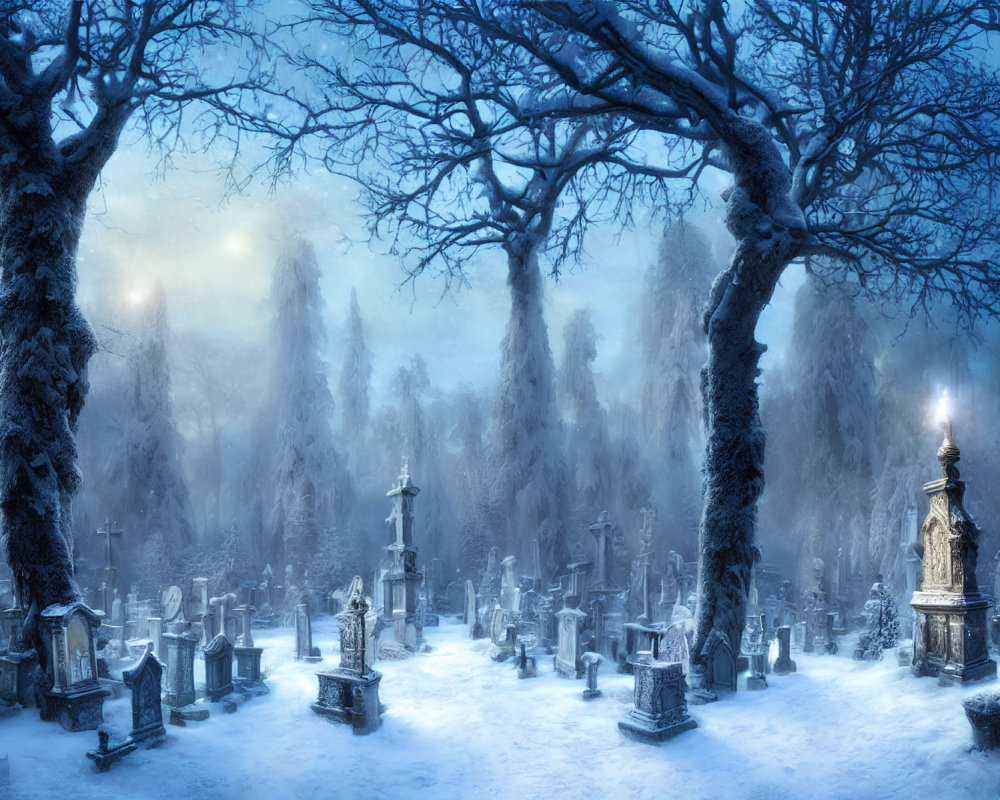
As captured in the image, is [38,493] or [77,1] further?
[77,1]

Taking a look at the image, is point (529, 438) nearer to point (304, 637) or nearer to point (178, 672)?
point (304, 637)

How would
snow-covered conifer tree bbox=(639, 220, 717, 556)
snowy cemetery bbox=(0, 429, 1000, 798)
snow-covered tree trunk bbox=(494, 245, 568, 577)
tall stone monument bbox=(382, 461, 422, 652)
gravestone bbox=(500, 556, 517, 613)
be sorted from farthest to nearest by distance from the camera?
1. snow-covered conifer tree bbox=(639, 220, 717, 556)
2. snow-covered tree trunk bbox=(494, 245, 568, 577)
3. gravestone bbox=(500, 556, 517, 613)
4. tall stone monument bbox=(382, 461, 422, 652)
5. snowy cemetery bbox=(0, 429, 1000, 798)

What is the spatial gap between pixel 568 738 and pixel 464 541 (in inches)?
708

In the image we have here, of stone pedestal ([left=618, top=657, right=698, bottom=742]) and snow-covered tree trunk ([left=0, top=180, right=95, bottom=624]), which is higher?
snow-covered tree trunk ([left=0, top=180, right=95, bottom=624])

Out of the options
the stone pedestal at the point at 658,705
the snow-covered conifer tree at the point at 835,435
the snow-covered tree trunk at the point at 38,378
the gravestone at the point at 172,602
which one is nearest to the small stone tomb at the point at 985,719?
the stone pedestal at the point at 658,705

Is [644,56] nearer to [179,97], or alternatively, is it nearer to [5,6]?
[179,97]

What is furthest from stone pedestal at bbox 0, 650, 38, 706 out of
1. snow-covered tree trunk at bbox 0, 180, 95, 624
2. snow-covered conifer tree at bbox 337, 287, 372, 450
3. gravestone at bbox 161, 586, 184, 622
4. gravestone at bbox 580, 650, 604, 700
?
snow-covered conifer tree at bbox 337, 287, 372, 450

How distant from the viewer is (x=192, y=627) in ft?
42.7

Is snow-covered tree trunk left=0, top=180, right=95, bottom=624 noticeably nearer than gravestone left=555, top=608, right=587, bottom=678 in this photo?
Yes

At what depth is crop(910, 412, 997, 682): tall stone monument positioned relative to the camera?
26.2 feet

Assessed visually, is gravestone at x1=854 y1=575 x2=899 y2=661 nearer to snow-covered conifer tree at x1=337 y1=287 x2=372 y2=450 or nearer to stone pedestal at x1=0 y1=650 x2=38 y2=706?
stone pedestal at x1=0 y1=650 x2=38 y2=706

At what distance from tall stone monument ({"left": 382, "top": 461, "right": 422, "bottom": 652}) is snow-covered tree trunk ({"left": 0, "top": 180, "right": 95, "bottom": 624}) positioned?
Answer: 6.98 metres

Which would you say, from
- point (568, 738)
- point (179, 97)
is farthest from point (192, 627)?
point (179, 97)

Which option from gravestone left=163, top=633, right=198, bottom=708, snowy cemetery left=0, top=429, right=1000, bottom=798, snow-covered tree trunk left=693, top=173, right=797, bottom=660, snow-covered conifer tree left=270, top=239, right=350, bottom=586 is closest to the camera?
snowy cemetery left=0, top=429, right=1000, bottom=798
